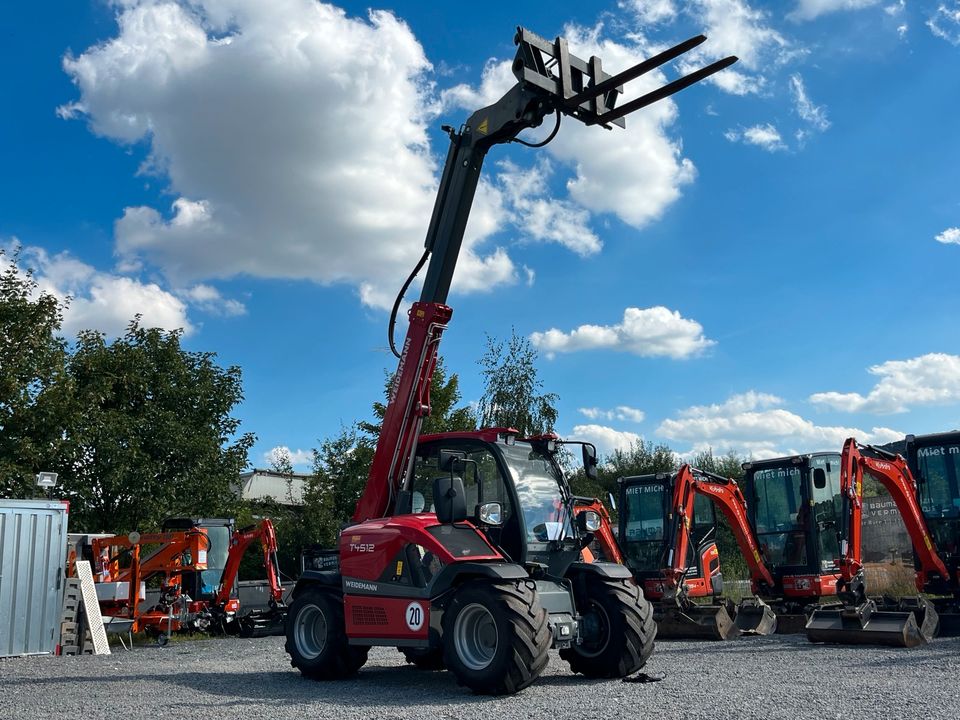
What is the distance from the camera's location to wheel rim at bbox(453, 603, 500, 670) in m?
8.19

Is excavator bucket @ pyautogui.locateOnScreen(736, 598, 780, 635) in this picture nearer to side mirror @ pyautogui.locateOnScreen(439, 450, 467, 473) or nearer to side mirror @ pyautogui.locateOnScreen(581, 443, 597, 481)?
side mirror @ pyautogui.locateOnScreen(581, 443, 597, 481)

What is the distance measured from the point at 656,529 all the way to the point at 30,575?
35.1 feet

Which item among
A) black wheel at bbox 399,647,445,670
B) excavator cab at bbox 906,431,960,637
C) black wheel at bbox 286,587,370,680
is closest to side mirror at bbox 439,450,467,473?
black wheel at bbox 286,587,370,680

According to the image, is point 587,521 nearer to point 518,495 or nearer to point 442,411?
point 518,495

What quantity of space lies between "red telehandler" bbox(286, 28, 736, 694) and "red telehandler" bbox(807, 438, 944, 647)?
4.60 meters

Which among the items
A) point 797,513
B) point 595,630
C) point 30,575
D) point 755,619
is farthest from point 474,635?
point 797,513

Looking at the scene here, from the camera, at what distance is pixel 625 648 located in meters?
8.75

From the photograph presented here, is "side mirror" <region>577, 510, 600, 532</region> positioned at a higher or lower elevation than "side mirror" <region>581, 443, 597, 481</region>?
lower

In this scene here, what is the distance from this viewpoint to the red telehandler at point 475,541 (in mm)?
8188

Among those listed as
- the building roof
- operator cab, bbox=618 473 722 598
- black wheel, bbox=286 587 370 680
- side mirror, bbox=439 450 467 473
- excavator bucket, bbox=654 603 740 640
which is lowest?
excavator bucket, bbox=654 603 740 640

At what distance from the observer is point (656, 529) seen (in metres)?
17.2

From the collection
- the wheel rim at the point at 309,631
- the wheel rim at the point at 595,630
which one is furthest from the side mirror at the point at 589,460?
the wheel rim at the point at 309,631

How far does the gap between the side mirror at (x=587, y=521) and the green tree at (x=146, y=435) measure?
15.2 metres

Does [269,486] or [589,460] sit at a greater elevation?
[269,486]
